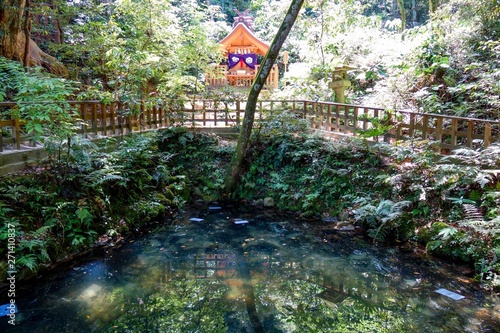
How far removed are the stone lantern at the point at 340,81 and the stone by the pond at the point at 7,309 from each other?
10.5 m

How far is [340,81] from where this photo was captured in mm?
12227

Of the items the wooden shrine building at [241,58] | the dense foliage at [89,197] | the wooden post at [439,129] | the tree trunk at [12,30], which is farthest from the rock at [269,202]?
the wooden shrine building at [241,58]

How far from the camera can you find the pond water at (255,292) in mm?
4430

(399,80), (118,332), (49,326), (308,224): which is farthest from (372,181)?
(49,326)

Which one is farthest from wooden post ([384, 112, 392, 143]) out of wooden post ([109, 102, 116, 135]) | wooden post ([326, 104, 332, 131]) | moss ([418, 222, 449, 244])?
wooden post ([109, 102, 116, 135])

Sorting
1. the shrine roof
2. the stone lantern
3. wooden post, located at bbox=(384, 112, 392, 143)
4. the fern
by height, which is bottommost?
the fern

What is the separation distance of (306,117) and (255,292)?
7.79 metres

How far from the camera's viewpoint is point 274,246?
7.04 m

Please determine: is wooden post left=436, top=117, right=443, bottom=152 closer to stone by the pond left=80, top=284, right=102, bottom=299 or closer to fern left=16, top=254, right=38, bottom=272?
stone by the pond left=80, top=284, right=102, bottom=299

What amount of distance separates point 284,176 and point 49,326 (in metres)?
6.74

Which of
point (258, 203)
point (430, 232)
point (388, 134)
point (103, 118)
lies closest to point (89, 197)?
point (103, 118)

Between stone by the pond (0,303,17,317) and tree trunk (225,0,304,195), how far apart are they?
601cm

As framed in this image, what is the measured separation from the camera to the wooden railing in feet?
23.9

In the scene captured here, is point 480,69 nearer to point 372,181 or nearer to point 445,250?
point 372,181
